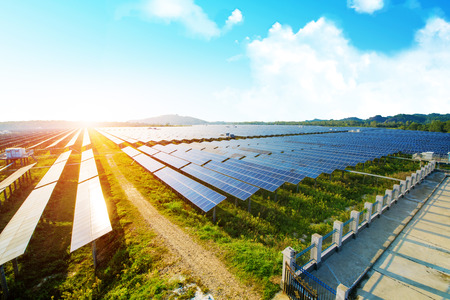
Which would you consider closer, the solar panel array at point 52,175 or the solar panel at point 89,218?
the solar panel at point 89,218

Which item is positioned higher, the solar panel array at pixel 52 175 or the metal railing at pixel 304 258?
the solar panel array at pixel 52 175

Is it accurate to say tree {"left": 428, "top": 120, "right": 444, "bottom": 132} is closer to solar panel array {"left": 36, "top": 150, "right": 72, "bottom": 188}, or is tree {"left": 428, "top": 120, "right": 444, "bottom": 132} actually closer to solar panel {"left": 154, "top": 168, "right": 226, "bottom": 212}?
solar panel {"left": 154, "top": 168, "right": 226, "bottom": 212}

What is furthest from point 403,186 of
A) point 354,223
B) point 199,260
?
point 199,260

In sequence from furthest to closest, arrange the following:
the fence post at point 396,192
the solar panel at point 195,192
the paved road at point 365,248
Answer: the fence post at point 396,192
the solar panel at point 195,192
the paved road at point 365,248

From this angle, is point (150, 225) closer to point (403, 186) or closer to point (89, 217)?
point (89, 217)

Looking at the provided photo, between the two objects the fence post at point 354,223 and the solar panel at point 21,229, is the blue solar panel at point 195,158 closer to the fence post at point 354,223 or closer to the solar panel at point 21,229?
the solar panel at point 21,229

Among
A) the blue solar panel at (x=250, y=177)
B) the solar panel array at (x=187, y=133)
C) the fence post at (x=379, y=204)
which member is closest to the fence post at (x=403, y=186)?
the fence post at (x=379, y=204)
